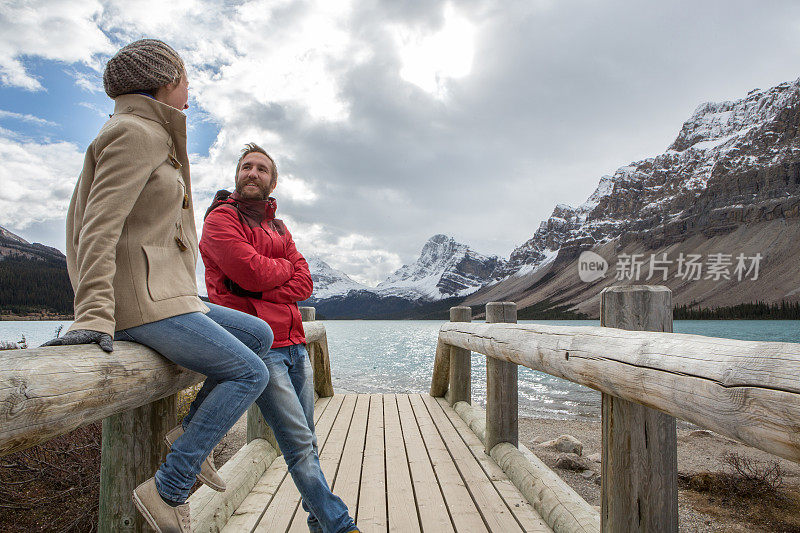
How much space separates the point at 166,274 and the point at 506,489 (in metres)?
2.68

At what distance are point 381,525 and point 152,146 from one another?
2.37 meters

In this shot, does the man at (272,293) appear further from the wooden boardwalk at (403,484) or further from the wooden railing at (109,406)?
the wooden boardwalk at (403,484)

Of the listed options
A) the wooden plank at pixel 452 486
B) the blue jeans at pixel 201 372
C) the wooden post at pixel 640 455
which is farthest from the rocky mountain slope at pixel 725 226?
the blue jeans at pixel 201 372

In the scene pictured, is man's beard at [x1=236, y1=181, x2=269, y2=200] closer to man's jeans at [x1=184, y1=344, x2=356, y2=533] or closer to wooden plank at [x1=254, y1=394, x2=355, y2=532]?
man's jeans at [x1=184, y1=344, x2=356, y2=533]

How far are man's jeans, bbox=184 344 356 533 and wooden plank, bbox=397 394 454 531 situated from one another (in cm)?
76

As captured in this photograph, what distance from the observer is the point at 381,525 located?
275cm

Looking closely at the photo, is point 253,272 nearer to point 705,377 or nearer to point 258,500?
point 258,500

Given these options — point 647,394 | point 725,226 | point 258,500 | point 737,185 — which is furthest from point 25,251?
point 737,185

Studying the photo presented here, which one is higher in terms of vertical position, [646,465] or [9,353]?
[9,353]

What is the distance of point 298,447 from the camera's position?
2.29 m

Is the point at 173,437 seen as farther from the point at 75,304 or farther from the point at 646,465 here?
the point at 646,465

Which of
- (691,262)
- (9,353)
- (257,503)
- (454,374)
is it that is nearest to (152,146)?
(9,353)

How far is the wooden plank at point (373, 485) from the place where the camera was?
2793 mm

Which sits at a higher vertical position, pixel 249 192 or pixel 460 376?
pixel 249 192
